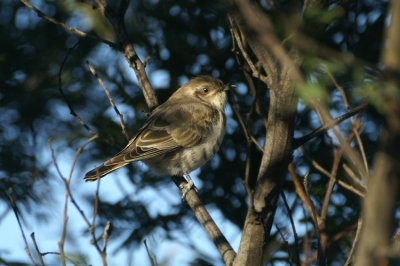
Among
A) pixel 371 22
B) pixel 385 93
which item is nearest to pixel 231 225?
pixel 371 22

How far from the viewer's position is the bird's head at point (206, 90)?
219 inches

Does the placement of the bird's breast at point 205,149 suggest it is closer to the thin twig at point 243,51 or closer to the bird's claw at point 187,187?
the bird's claw at point 187,187

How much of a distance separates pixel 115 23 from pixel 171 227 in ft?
5.64

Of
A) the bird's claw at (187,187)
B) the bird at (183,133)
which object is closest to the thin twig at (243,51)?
the bird at (183,133)

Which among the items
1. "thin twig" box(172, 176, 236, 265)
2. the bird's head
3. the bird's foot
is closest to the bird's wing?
the bird's head

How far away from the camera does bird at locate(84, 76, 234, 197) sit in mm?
5418

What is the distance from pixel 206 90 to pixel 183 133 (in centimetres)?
50

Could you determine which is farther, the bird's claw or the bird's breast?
the bird's breast

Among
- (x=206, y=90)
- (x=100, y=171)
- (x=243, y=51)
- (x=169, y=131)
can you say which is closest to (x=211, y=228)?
(x=100, y=171)

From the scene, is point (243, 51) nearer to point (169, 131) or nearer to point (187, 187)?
point (187, 187)

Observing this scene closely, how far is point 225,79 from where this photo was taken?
17.2 ft

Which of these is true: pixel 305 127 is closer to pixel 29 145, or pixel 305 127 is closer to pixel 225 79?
pixel 225 79

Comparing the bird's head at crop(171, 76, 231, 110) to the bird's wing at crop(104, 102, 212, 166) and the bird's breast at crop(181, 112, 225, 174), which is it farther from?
the bird's breast at crop(181, 112, 225, 174)

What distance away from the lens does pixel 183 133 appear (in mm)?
6191
